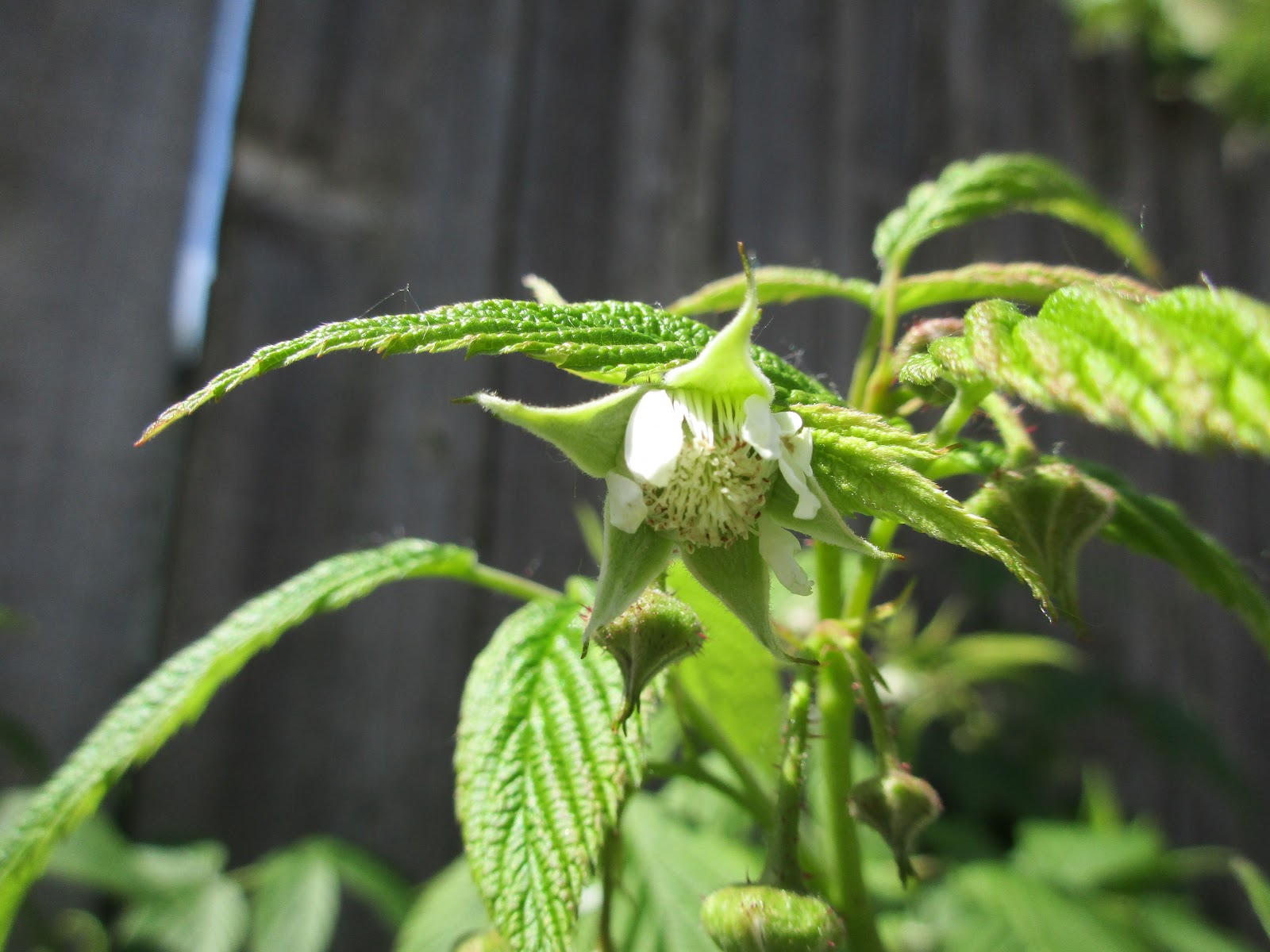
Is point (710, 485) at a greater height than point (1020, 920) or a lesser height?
greater

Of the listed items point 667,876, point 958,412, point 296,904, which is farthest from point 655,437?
point 296,904

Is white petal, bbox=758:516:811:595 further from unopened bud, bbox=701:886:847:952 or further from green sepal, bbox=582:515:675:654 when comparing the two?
unopened bud, bbox=701:886:847:952

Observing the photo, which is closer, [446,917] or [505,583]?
[505,583]

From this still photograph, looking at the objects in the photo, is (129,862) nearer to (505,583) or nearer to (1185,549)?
(505,583)

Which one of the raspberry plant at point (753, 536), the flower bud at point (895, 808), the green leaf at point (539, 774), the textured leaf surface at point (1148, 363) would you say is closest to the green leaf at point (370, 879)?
the raspberry plant at point (753, 536)

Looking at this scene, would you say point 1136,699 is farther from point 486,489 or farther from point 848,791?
point 848,791

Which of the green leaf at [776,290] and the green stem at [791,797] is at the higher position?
the green leaf at [776,290]

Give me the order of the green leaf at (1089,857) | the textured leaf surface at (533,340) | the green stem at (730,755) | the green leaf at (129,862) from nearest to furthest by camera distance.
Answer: the textured leaf surface at (533,340) → the green stem at (730,755) → the green leaf at (129,862) → the green leaf at (1089,857)

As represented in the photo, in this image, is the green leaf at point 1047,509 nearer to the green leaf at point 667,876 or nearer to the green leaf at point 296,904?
the green leaf at point 667,876
